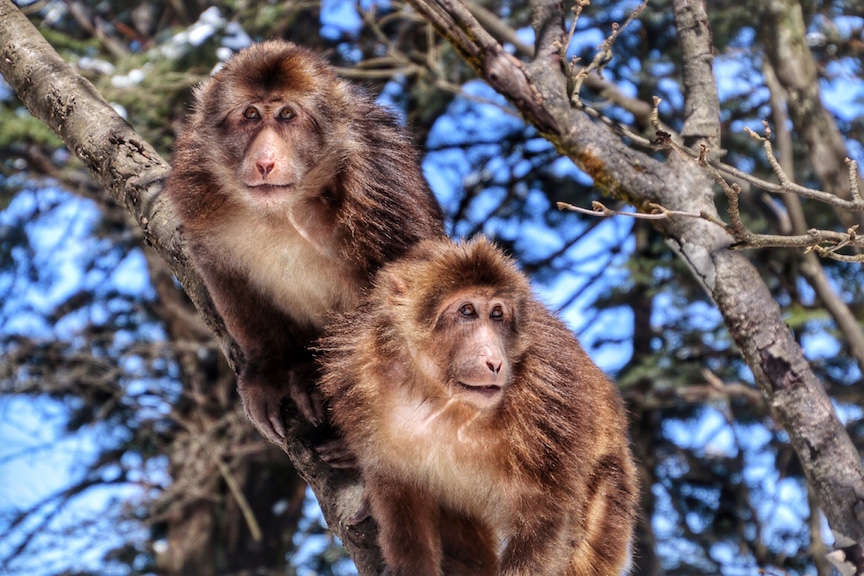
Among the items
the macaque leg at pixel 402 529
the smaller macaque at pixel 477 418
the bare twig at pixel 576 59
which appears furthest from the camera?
the bare twig at pixel 576 59

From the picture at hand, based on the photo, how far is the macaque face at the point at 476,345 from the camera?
3521mm

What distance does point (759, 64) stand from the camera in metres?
8.73

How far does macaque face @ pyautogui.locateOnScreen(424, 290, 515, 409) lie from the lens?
352 centimetres

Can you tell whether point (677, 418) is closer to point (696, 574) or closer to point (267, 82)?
point (696, 574)

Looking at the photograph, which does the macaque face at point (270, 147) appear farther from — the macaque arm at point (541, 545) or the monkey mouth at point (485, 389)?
the macaque arm at point (541, 545)

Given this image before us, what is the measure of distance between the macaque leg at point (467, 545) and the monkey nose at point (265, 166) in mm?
1643

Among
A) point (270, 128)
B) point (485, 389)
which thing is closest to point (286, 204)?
point (270, 128)

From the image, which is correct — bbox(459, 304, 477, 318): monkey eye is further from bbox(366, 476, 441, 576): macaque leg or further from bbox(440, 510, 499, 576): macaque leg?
bbox(440, 510, 499, 576): macaque leg

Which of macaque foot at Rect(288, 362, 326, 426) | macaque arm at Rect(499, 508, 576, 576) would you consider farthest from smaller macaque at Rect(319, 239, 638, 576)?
macaque foot at Rect(288, 362, 326, 426)

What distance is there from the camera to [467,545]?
13.8ft

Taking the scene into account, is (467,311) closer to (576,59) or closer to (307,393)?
(307,393)

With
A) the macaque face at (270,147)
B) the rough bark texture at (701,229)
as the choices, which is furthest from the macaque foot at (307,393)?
the rough bark texture at (701,229)

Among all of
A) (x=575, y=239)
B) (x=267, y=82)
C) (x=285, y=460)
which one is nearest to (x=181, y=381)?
(x=285, y=460)

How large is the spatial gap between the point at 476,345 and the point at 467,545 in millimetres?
1097
